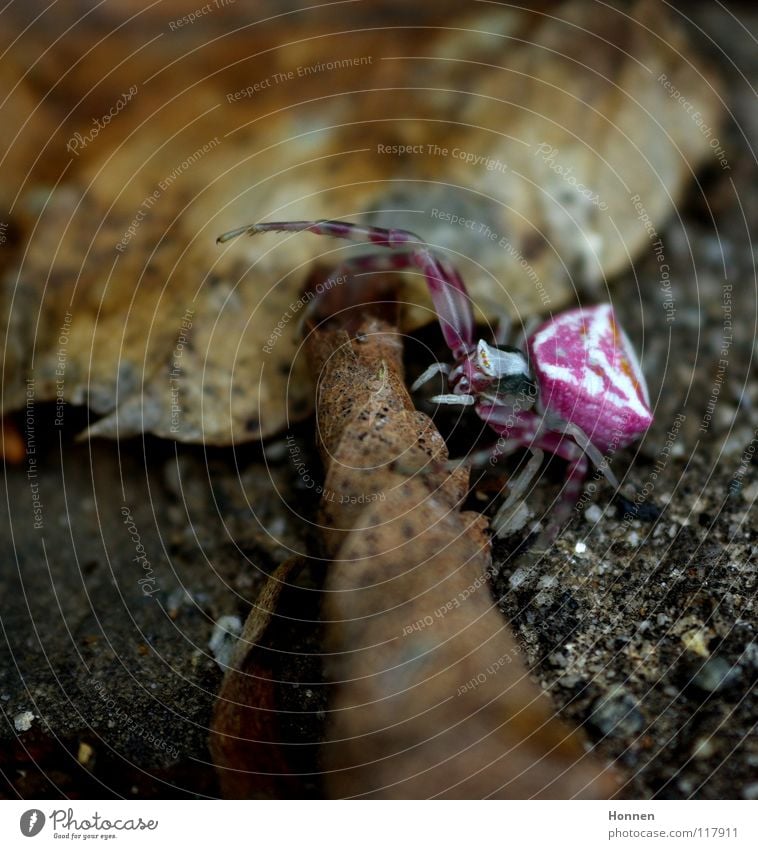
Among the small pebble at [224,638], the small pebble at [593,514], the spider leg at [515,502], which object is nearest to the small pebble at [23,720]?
the small pebble at [224,638]

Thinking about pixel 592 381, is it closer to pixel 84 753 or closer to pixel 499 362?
pixel 499 362

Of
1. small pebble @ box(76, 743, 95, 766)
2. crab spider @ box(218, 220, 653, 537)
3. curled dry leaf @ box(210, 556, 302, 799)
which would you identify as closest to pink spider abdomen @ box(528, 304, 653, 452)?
Answer: crab spider @ box(218, 220, 653, 537)

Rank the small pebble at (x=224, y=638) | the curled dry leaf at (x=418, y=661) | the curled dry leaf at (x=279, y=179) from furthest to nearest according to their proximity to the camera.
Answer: the curled dry leaf at (x=279, y=179), the small pebble at (x=224, y=638), the curled dry leaf at (x=418, y=661)

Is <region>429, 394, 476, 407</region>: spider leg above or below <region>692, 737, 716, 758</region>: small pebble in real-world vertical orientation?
above

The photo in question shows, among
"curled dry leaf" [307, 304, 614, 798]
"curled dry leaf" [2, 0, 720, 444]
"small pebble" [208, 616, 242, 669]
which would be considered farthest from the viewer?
"curled dry leaf" [2, 0, 720, 444]

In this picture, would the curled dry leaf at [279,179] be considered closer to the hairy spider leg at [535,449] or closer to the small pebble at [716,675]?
the hairy spider leg at [535,449]

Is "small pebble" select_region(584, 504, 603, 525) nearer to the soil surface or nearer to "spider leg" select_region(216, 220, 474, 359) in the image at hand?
the soil surface

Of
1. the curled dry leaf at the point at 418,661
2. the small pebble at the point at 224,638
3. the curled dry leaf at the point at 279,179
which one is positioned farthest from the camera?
the curled dry leaf at the point at 279,179
